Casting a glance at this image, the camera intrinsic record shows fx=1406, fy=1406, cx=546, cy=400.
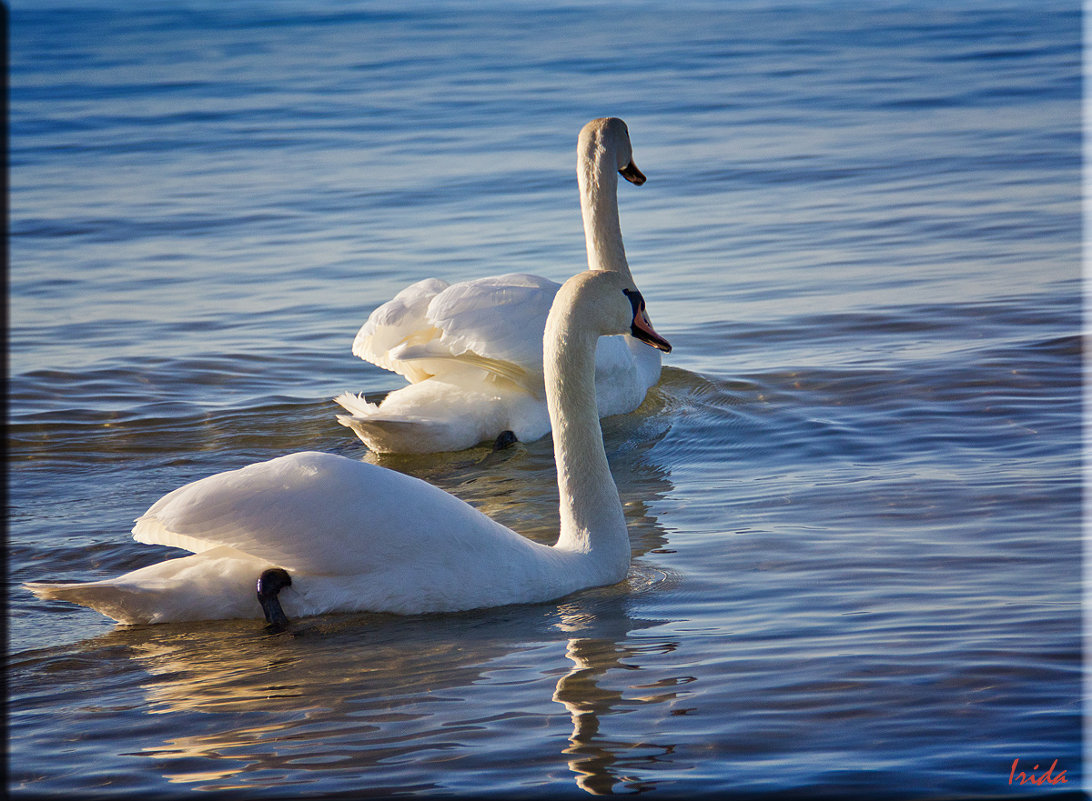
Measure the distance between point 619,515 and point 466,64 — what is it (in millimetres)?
20716

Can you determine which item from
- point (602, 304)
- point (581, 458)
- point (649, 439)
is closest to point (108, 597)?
point (581, 458)

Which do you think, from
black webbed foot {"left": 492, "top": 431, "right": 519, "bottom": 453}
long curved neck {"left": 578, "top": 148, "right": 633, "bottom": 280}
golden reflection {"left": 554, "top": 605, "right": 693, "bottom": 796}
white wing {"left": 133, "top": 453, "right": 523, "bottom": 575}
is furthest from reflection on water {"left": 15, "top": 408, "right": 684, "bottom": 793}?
long curved neck {"left": 578, "top": 148, "right": 633, "bottom": 280}

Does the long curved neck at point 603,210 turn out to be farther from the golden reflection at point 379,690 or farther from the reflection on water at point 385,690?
the reflection on water at point 385,690

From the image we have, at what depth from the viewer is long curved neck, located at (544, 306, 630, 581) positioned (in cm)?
486

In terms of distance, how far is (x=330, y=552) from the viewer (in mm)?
4469

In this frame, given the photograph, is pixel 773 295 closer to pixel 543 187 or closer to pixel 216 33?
pixel 543 187

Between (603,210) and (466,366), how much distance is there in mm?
1443

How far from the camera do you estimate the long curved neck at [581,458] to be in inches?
191

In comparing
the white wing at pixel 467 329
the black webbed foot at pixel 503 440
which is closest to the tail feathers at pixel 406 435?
the black webbed foot at pixel 503 440

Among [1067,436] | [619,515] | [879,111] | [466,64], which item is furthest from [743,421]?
[466,64]

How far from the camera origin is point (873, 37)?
993 inches
